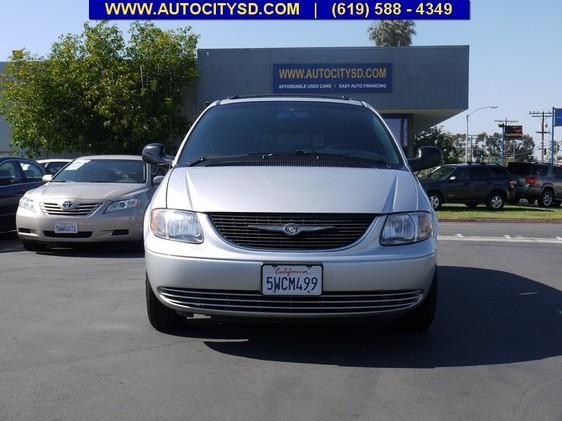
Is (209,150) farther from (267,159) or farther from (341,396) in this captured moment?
(341,396)

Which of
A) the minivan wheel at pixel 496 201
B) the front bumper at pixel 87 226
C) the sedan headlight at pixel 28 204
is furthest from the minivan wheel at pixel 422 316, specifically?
the minivan wheel at pixel 496 201

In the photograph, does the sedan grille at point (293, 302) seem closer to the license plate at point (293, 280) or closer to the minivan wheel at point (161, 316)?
the license plate at point (293, 280)

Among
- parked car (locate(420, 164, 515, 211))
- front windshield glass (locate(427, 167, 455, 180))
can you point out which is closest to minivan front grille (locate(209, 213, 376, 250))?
parked car (locate(420, 164, 515, 211))

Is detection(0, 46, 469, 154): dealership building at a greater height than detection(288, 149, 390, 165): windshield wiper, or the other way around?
detection(0, 46, 469, 154): dealership building

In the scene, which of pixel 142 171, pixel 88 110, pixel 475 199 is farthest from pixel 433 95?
pixel 142 171

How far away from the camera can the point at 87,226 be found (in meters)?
9.69

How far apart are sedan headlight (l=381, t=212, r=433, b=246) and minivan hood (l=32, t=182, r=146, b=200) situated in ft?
20.0

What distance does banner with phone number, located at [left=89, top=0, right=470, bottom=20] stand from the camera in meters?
19.2

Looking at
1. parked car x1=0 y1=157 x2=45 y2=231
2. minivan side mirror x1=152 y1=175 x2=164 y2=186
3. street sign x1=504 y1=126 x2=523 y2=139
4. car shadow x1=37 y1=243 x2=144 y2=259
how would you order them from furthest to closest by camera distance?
1. street sign x1=504 y1=126 x2=523 y2=139
2. parked car x1=0 y1=157 x2=45 y2=231
3. minivan side mirror x1=152 y1=175 x2=164 y2=186
4. car shadow x1=37 y1=243 x2=144 y2=259

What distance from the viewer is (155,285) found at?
4.72m

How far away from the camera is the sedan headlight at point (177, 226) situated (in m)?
4.63

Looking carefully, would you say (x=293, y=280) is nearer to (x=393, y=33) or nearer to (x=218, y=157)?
(x=218, y=157)

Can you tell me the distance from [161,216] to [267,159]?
105 cm

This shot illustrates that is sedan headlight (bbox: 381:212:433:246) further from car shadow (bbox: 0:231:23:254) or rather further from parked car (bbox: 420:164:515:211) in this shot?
parked car (bbox: 420:164:515:211)
